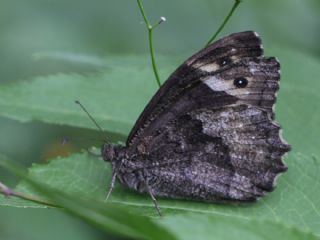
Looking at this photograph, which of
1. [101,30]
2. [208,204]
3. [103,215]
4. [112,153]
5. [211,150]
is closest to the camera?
[103,215]

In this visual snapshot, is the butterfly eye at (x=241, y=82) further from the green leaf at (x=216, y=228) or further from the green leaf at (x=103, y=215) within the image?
A: the green leaf at (x=103, y=215)

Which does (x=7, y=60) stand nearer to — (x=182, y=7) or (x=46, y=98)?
(x=182, y=7)

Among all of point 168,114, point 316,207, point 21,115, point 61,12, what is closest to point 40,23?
point 61,12

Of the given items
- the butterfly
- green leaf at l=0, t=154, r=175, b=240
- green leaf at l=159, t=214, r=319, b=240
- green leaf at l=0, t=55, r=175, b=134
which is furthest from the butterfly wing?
green leaf at l=0, t=154, r=175, b=240

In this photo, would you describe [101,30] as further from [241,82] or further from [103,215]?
[103,215]

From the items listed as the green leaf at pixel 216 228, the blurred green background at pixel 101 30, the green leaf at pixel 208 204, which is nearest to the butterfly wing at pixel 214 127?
the green leaf at pixel 208 204

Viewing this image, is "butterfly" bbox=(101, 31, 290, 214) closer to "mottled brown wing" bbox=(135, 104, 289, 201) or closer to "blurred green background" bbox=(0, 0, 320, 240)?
"mottled brown wing" bbox=(135, 104, 289, 201)

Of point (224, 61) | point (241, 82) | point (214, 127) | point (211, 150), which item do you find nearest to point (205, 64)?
point (224, 61)
